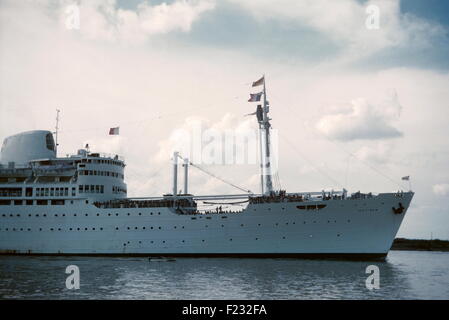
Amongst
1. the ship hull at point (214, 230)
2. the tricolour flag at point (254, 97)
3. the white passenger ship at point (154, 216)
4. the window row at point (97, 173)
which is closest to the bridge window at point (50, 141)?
the white passenger ship at point (154, 216)

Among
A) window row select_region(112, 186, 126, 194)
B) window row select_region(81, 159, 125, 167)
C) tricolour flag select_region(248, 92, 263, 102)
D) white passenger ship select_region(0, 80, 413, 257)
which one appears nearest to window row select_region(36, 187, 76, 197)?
white passenger ship select_region(0, 80, 413, 257)

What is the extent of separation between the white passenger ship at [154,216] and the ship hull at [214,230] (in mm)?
74

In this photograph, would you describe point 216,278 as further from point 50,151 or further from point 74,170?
point 50,151

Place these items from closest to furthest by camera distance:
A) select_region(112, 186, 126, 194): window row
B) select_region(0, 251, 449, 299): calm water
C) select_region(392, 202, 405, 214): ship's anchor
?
select_region(0, 251, 449, 299): calm water, select_region(392, 202, 405, 214): ship's anchor, select_region(112, 186, 126, 194): window row

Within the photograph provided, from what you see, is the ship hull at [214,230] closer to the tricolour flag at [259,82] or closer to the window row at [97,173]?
the window row at [97,173]

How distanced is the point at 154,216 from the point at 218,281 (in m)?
14.7

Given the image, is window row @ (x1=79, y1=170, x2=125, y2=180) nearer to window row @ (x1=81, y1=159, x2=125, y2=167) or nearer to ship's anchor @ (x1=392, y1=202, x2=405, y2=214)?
window row @ (x1=81, y1=159, x2=125, y2=167)

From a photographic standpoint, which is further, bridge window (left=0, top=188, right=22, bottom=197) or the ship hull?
bridge window (left=0, top=188, right=22, bottom=197)

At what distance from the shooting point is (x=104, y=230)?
127 ft

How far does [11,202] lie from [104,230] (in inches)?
387

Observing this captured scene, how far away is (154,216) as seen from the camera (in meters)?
37.4

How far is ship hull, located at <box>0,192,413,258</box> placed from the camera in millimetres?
34219

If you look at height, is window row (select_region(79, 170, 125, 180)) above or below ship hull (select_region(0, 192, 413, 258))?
above

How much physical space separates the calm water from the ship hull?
203 centimetres
